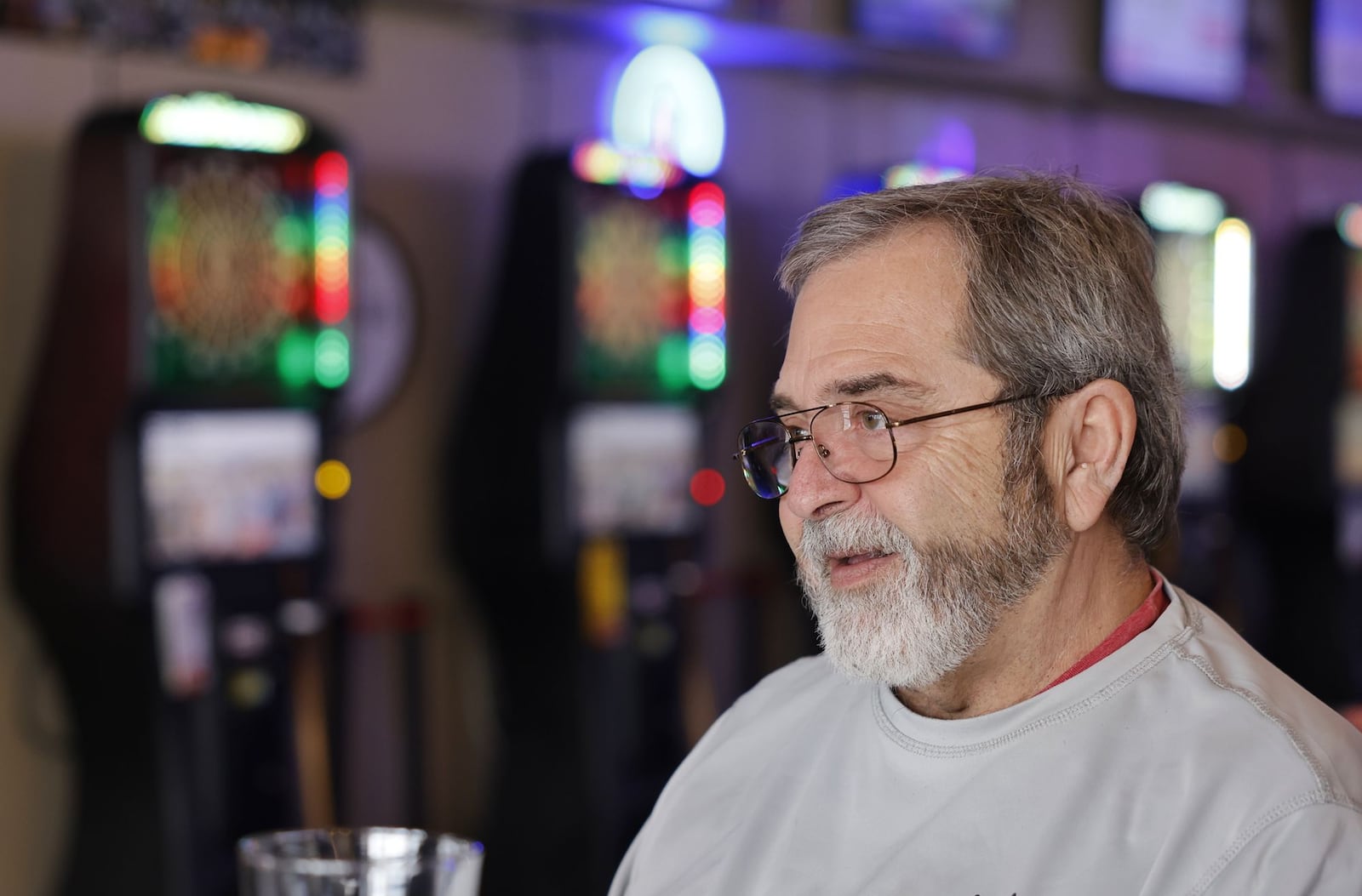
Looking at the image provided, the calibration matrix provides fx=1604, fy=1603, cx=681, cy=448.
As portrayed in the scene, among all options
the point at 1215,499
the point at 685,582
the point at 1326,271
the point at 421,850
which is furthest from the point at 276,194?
the point at 1326,271

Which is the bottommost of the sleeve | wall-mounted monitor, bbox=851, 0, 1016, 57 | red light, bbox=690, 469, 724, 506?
the sleeve

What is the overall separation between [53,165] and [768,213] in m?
2.29

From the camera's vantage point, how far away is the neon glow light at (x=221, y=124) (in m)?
3.15

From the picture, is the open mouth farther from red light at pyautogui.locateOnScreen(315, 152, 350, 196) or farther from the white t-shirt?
red light at pyautogui.locateOnScreen(315, 152, 350, 196)

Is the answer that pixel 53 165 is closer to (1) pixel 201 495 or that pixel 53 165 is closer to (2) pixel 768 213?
(1) pixel 201 495

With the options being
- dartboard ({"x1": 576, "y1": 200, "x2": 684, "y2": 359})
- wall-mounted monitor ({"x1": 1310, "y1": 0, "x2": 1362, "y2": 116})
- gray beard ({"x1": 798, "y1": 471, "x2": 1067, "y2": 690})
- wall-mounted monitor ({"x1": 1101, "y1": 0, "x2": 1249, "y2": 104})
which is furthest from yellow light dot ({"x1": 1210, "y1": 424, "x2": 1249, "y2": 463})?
gray beard ({"x1": 798, "y1": 471, "x2": 1067, "y2": 690})

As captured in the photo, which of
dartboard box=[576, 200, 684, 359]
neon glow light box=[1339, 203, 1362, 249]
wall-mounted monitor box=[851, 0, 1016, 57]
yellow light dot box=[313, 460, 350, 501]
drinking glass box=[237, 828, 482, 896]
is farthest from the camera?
neon glow light box=[1339, 203, 1362, 249]

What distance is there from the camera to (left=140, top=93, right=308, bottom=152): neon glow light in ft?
10.3

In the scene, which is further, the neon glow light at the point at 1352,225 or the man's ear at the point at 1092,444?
the neon glow light at the point at 1352,225

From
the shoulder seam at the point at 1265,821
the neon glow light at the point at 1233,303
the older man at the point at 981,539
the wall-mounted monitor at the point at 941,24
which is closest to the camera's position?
the shoulder seam at the point at 1265,821

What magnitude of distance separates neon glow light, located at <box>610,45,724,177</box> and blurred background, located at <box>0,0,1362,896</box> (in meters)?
0.01

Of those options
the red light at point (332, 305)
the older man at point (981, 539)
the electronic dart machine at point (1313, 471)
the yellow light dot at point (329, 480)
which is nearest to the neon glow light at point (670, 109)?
the red light at point (332, 305)

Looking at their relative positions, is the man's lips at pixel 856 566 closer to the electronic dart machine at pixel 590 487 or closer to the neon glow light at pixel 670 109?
the electronic dart machine at pixel 590 487

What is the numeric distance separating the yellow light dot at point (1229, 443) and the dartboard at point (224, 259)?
11.3 ft
